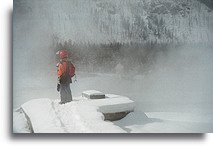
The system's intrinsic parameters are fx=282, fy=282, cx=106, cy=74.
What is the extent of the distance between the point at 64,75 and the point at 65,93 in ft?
0.56

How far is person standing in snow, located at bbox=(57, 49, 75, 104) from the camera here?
2.64 meters

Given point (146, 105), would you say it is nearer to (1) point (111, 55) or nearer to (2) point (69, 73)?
(1) point (111, 55)

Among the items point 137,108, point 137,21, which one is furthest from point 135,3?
point 137,108

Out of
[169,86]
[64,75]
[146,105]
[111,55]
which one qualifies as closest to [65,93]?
[64,75]

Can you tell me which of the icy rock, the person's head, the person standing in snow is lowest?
the icy rock

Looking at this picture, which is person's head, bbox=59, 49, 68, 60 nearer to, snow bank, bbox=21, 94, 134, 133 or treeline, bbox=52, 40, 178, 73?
treeline, bbox=52, 40, 178, 73

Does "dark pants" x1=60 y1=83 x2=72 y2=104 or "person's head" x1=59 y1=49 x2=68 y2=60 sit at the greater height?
"person's head" x1=59 y1=49 x2=68 y2=60

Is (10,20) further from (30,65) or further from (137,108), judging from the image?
(137,108)

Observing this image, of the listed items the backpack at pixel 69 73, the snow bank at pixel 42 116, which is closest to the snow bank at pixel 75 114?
the snow bank at pixel 42 116

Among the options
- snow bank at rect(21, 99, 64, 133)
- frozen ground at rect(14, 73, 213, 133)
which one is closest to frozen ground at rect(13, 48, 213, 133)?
frozen ground at rect(14, 73, 213, 133)

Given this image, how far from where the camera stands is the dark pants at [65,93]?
2650mm

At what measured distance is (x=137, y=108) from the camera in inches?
105

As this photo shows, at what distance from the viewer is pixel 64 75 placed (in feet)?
8.71

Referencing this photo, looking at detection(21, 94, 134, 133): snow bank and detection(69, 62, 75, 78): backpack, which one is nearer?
detection(21, 94, 134, 133): snow bank
